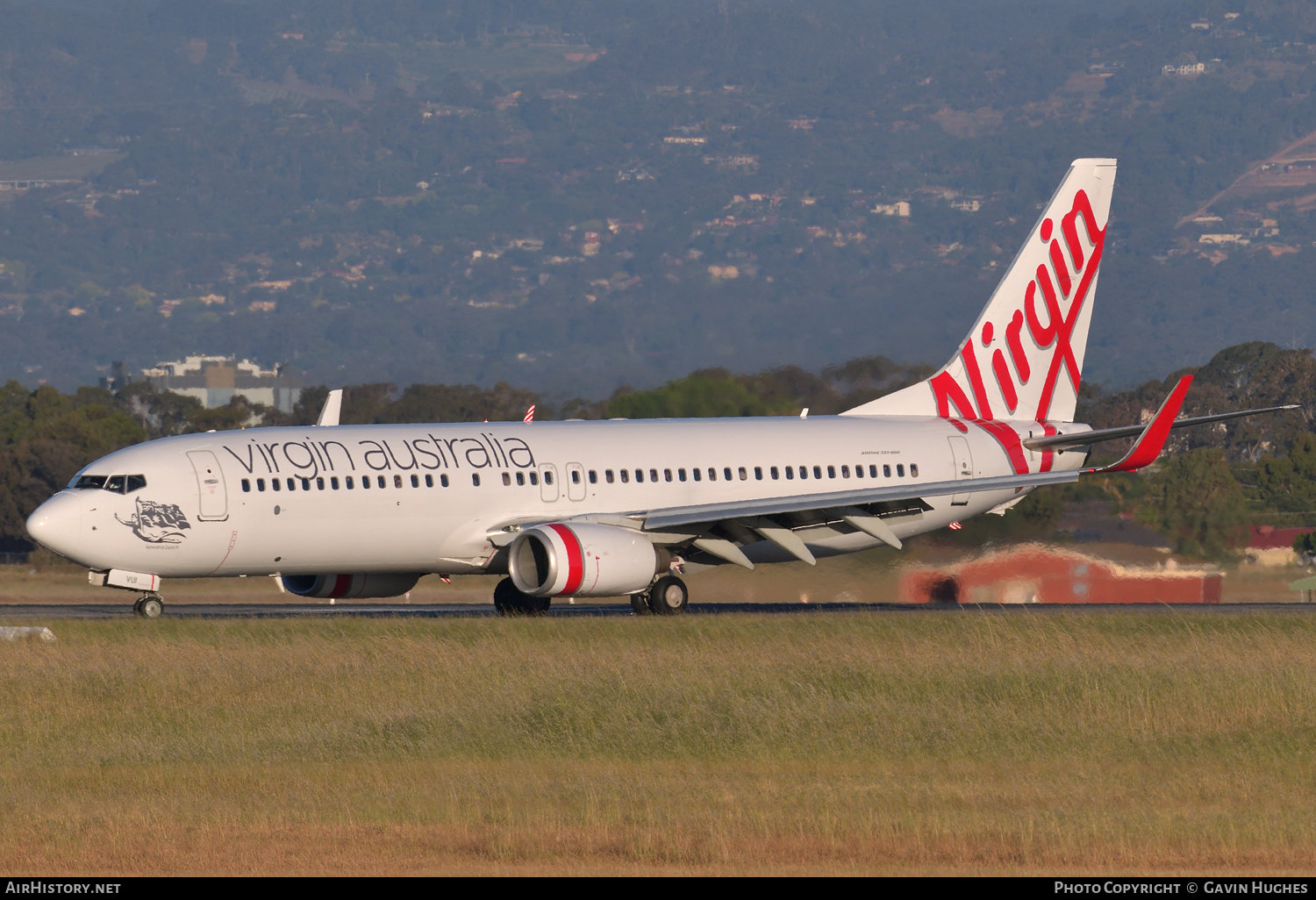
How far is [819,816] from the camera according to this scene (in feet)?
52.9

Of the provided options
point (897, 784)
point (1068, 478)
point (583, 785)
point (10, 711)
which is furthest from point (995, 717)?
point (1068, 478)

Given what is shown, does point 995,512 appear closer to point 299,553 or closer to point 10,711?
point 299,553

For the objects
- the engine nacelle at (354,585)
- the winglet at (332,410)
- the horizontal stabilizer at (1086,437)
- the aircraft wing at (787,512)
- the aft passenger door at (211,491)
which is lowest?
the engine nacelle at (354,585)

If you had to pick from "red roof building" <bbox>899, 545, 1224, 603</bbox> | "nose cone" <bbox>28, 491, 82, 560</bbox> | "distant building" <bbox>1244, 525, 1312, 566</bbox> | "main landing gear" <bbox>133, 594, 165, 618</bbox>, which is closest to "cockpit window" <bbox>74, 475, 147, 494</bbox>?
"nose cone" <bbox>28, 491, 82, 560</bbox>

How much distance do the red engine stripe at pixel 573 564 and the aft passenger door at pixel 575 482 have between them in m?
2.82

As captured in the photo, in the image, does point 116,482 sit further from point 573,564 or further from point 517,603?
point 573,564

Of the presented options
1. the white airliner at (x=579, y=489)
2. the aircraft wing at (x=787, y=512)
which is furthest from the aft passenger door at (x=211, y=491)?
the aircraft wing at (x=787, y=512)

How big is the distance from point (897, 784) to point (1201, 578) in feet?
77.5

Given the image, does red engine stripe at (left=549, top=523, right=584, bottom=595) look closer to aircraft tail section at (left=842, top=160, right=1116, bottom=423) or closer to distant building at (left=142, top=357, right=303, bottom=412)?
aircraft tail section at (left=842, top=160, right=1116, bottom=423)

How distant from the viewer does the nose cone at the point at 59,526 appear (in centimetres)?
3166

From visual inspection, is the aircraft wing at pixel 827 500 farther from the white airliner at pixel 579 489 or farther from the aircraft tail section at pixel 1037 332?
the aircraft tail section at pixel 1037 332

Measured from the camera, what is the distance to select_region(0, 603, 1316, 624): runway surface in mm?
34500

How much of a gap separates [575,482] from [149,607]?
7.91m

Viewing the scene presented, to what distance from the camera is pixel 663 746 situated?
20.5 m
